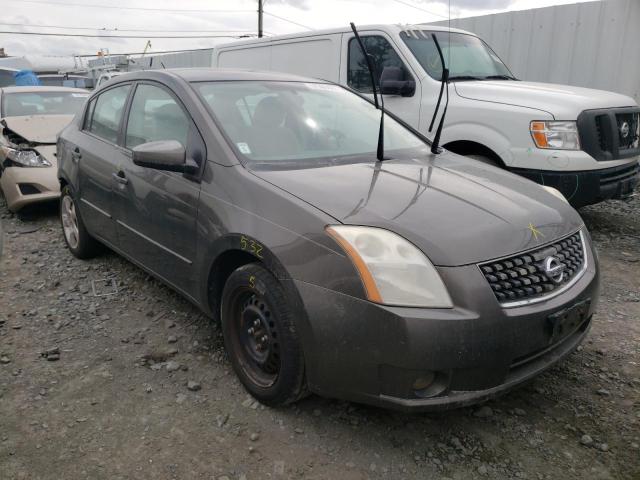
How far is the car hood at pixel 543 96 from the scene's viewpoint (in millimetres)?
4461

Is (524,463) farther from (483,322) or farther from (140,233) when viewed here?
(140,233)

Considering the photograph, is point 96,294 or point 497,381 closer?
point 497,381

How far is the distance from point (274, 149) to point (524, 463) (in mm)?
1852

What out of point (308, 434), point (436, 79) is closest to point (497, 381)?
point (308, 434)

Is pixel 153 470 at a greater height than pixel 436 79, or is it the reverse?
pixel 436 79

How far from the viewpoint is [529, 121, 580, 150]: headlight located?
4.43 meters

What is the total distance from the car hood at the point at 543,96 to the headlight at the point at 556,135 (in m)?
0.07

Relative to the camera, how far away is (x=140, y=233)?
322 cm

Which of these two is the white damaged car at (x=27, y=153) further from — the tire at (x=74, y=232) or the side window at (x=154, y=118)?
the side window at (x=154, y=118)

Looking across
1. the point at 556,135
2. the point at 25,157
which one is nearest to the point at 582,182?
the point at 556,135

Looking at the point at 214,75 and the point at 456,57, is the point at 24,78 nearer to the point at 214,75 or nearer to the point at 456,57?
the point at 456,57

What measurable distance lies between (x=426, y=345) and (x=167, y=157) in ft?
5.24

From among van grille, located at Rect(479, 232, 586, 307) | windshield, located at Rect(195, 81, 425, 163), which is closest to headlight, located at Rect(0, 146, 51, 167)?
windshield, located at Rect(195, 81, 425, 163)

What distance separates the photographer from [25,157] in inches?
223
